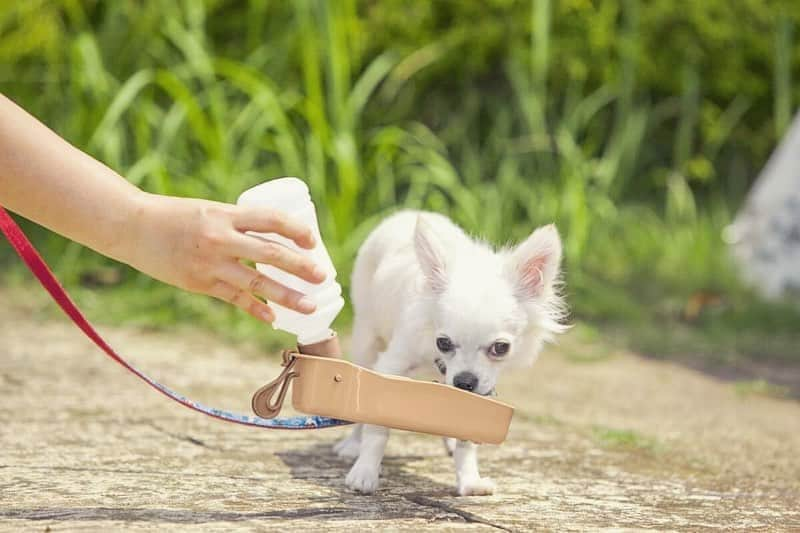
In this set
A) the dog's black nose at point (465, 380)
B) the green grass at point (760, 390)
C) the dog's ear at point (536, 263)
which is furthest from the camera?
the green grass at point (760, 390)

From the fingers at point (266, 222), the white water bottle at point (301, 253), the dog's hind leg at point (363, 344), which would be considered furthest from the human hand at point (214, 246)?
the dog's hind leg at point (363, 344)

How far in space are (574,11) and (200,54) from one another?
273 cm

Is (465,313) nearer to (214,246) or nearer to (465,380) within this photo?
(465,380)

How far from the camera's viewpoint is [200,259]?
2191 millimetres

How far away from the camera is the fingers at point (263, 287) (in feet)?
7.22

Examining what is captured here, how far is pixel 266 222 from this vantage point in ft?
7.16

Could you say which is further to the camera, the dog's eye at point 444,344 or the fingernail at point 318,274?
the dog's eye at point 444,344

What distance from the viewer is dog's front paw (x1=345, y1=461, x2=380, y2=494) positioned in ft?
8.90

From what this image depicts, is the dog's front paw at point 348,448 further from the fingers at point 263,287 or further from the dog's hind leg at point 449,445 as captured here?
the fingers at point 263,287

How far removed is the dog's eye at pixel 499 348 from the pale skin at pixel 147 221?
65 cm

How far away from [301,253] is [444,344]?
0.57 m

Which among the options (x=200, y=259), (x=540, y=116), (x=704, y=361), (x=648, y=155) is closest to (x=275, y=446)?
(x=200, y=259)

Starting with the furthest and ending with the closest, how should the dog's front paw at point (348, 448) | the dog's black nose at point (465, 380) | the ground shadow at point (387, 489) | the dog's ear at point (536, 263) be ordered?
the dog's front paw at point (348, 448) → the dog's ear at point (536, 263) → the dog's black nose at point (465, 380) → the ground shadow at point (387, 489)

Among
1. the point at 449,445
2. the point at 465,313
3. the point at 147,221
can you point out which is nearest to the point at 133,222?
the point at 147,221
